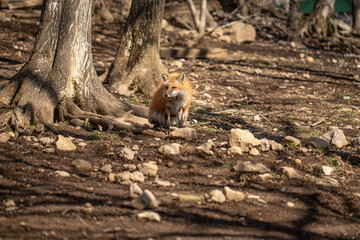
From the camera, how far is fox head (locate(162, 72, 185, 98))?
7.03 m

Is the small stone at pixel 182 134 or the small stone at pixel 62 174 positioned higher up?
the small stone at pixel 182 134

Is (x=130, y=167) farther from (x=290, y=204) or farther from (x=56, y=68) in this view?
(x=56, y=68)

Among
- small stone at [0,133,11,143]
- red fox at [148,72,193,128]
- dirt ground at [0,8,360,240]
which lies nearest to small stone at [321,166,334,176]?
dirt ground at [0,8,360,240]

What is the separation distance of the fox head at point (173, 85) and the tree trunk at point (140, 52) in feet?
7.56

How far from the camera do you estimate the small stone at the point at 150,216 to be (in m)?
3.79

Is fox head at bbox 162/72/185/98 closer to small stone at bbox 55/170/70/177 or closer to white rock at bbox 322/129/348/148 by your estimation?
white rock at bbox 322/129/348/148

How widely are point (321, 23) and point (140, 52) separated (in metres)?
14.0

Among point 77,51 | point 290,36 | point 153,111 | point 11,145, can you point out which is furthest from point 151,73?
point 290,36

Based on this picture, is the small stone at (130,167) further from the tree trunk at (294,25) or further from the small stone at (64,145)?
the tree trunk at (294,25)

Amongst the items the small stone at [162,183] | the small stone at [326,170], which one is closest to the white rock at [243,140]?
the small stone at [326,170]

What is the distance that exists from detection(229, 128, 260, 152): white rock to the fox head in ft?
4.94

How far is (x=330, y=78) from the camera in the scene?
1382 cm

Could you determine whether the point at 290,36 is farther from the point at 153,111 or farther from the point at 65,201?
the point at 65,201

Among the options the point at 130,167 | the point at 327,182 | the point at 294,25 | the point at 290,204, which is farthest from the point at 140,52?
the point at 294,25
